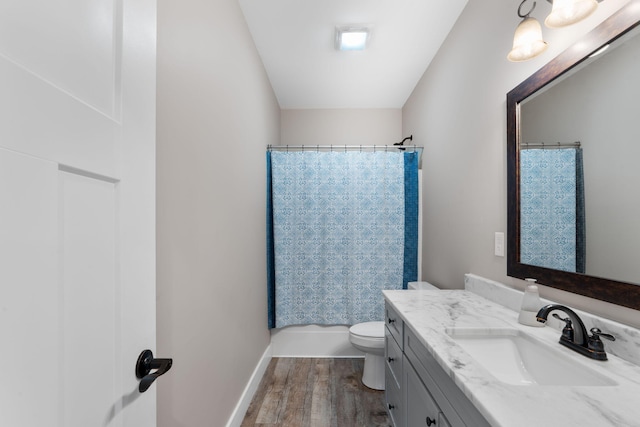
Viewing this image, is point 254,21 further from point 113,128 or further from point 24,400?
point 24,400

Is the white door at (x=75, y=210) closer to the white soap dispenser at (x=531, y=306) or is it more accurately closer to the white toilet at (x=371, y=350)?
the white soap dispenser at (x=531, y=306)

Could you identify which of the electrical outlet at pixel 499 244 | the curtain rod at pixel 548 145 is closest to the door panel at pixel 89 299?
the curtain rod at pixel 548 145

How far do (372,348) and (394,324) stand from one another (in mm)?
638

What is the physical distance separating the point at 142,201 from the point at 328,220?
2.08 meters

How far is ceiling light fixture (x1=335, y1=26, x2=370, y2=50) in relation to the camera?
2.01 metres

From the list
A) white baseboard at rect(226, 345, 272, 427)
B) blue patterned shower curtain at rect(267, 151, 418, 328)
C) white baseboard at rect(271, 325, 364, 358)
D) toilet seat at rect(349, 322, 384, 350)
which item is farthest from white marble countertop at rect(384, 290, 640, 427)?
white baseboard at rect(271, 325, 364, 358)

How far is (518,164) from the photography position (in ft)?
4.43

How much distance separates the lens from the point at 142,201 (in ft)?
2.15

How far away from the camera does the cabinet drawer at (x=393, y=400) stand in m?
1.45

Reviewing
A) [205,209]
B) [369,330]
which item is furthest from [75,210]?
[369,330]

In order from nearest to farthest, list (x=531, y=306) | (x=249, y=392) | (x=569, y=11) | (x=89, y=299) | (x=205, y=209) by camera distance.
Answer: (x=89, y=299) < (x=569, y=11) < (x=531, y=306) < (x=205, y=209) < (x=249, y=392)

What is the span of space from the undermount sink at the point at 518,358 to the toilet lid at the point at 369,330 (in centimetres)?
111

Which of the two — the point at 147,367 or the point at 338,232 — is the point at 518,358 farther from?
the point at 338,232

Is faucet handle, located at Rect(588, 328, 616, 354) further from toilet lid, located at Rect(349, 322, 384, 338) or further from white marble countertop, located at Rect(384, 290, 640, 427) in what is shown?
toilet lid, located at Rect(349, 322, 384, 338)
